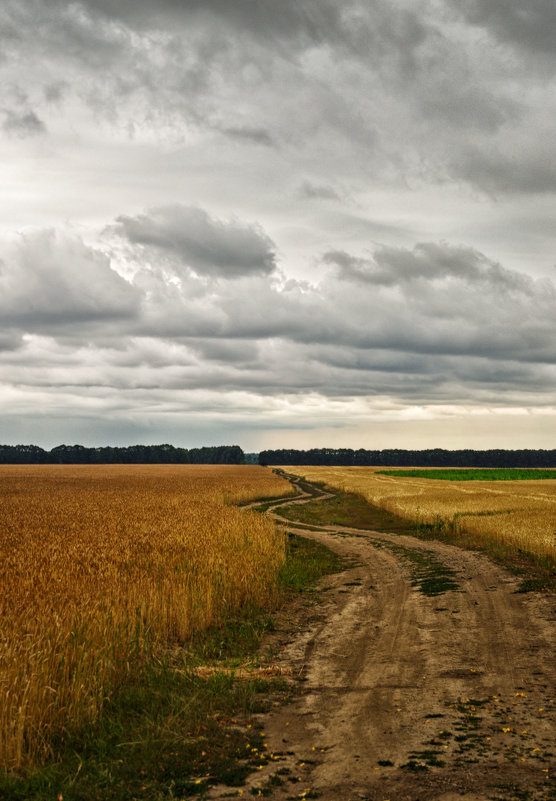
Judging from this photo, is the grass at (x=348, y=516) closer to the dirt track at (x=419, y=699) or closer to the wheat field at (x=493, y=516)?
the wheat field at (x=493, y=516)

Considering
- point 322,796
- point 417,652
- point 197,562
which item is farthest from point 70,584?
point 322,796

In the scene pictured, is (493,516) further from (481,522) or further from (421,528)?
(421,528)

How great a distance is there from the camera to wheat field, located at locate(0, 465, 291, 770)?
7.56 metres

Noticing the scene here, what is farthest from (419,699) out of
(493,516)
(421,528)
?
(421,528)

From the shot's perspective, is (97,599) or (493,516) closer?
(97,599)

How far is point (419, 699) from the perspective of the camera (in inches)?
344

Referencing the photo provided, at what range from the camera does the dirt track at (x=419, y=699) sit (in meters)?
6.35

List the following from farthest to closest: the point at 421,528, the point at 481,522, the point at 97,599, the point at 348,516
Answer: the point at 348,516 → the point at 421,528 → the point at 481,522 → the point at 97,599

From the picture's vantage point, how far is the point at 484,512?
35.4 metres

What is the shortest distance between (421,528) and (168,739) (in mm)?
27422

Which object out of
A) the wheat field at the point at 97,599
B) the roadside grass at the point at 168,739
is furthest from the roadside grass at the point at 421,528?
the roadside grass at the point at 168,739

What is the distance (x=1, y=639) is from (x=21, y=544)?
9.76m

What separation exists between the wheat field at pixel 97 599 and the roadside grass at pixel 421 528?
780 centimetres

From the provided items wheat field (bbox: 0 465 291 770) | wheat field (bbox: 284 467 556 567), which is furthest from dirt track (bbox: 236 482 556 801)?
wheat field (bbox: 284 467 556 567)
